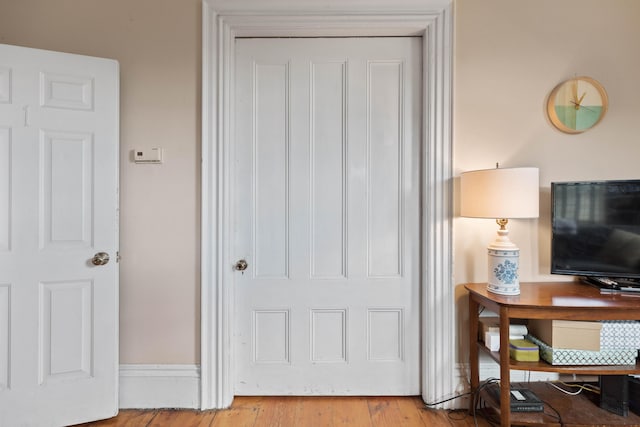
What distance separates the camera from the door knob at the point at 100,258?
1.62 meters

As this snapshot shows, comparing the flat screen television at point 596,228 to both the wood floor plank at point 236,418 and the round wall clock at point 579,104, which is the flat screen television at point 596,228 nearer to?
the round wall clock at point 579,104

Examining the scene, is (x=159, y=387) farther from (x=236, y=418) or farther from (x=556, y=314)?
(x=556, y=314)

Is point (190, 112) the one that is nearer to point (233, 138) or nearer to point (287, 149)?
point (233, 138)

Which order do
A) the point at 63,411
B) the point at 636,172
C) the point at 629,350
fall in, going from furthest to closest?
the point at 636,172 < the point at 63,411 < the point at 629,350

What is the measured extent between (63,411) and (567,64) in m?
3.26

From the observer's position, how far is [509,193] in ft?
4.79

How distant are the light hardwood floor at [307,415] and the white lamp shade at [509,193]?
1.11 meters

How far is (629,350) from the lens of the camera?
1.43m

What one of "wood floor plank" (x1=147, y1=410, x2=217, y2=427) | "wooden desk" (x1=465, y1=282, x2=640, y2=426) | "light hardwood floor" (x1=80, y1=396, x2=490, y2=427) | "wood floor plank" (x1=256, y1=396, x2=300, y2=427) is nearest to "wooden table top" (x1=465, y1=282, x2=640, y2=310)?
"wooden desk" (x1=465, y1=282, x2=640, y2=426)

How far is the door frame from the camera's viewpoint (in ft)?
5.71

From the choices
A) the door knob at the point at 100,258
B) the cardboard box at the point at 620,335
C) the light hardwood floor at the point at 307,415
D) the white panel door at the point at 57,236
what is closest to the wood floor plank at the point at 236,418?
the light hardwood floor at the point at 307,415

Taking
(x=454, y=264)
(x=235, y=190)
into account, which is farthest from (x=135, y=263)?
(x=454, y=264)

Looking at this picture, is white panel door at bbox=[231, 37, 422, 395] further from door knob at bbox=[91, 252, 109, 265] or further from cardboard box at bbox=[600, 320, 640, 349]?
cardboard box at bbox=[600, 320, 640, 349]

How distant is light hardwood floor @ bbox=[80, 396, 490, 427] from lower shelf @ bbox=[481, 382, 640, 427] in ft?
0.68
